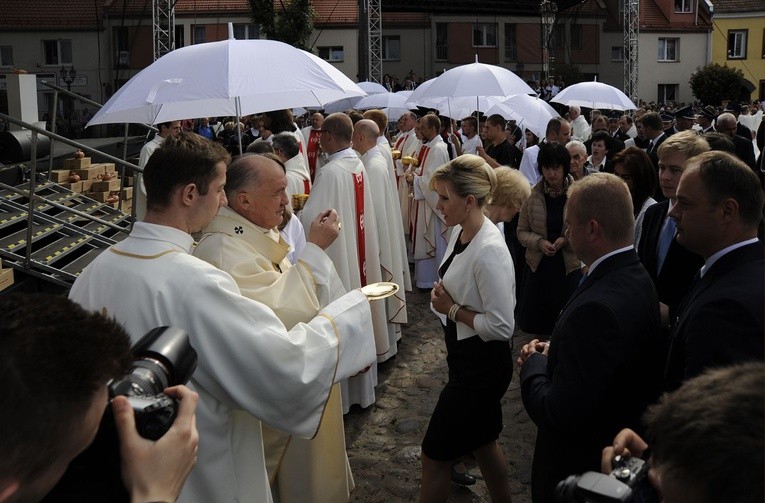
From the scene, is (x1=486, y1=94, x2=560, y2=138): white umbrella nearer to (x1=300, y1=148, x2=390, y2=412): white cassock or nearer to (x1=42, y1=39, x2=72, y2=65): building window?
(x1=300, y1=148, x2=390, y2=412): white cassock

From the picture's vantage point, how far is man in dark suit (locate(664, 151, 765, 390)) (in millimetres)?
2523

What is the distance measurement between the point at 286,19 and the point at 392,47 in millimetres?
13355

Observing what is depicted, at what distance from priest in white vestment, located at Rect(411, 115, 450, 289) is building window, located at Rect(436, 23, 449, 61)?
41670 mm

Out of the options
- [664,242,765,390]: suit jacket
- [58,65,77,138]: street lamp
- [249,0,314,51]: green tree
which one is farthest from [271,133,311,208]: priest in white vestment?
[249,0,314,51]: green tree

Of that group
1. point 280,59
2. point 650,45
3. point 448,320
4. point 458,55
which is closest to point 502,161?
point 280,59

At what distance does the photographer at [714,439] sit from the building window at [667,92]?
5695 centimetres

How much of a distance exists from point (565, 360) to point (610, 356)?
0.15 metres

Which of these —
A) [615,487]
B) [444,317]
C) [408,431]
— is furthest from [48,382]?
[408,431]

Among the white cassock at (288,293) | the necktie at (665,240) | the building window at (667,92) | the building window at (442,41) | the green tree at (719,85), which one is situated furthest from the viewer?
the building window at (667,92)

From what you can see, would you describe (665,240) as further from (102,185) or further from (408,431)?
(102,185)

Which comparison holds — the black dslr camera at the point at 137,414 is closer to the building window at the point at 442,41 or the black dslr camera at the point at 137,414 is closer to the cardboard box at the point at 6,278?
the cardboard box at the point at 6,278

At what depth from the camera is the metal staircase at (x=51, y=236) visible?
7391 mm

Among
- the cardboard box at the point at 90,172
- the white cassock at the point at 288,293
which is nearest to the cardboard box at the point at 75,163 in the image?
the cardboard box at the point at 90,172

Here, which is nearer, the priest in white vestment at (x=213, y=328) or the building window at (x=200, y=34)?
the priest in white vestment at (x=213, y=328)
